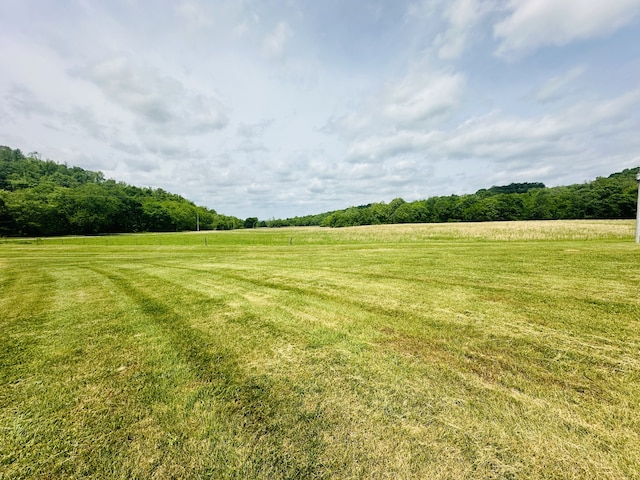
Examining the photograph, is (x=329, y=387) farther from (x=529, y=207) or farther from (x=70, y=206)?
(x=529, y=207)

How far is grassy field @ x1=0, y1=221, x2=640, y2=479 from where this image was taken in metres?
2.40

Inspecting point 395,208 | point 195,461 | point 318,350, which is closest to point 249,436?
point 195,461

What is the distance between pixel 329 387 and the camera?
344 centimetres

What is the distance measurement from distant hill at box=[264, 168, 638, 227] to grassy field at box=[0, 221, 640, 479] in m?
97.6

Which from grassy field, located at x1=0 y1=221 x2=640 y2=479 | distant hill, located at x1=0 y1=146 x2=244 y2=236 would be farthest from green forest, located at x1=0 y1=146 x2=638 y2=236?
grassy field, located at x1=0 y1=221 x2=640 y2=479

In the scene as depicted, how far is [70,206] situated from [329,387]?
329ft

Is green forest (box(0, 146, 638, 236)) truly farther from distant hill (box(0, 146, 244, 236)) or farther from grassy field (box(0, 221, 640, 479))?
grassy field (box(0, 221, 640, 479))

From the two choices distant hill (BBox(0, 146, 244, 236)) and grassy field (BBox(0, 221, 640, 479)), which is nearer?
grassy field (BBox(0, 221, 640, 479))

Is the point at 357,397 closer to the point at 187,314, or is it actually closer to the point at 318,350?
the point at 318,350

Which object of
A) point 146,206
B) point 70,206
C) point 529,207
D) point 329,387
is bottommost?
point 329,387

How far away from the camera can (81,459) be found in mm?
2439

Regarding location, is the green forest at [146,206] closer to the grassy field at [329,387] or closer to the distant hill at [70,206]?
the distant hill at [70,206]

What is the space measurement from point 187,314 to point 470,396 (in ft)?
19.1

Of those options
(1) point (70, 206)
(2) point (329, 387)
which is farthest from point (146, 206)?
(2) point (329, 387)
